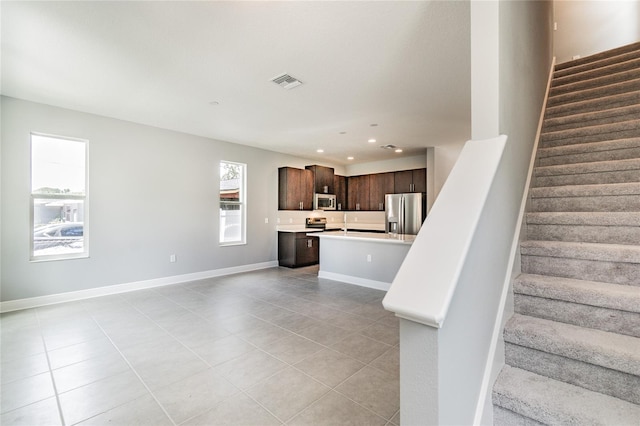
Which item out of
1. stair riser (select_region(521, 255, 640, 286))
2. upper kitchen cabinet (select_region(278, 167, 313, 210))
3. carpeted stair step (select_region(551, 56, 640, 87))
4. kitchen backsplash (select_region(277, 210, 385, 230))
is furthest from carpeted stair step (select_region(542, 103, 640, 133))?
kitchen backsplash (select_region(277, 210, 385, 230))

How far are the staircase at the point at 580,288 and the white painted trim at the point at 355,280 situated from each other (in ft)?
9.40

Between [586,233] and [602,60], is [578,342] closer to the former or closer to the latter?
[586,233]

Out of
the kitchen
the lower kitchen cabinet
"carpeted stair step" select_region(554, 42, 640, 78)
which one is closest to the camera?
"carpeted stair step" select_region(554, 42, 640, 78)

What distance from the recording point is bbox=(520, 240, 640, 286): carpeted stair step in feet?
4.91

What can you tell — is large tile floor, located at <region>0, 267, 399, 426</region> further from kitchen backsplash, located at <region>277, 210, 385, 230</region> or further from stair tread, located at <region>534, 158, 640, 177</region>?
kitchen backsplash, located at <region>277, 210, 385, 230</region>

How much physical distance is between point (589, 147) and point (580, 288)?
1.57 meters

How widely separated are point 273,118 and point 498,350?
4.03 metres

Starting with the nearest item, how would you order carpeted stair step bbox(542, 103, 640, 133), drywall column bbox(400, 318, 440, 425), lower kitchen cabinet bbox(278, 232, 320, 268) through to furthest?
drywall column bbox(400, 318, 440, 425) < carpeted stair step bbox(542, 103, 640, 133) < lower kitchen cabinet bbox(278, 232, 320, 268)

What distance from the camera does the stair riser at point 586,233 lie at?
1688 millimetres

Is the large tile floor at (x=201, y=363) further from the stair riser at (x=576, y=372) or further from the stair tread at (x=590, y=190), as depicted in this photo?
the stair tread at (x=590, y=190)

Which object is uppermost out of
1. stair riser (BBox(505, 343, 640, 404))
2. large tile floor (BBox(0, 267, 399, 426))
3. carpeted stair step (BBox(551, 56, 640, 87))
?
carpeted stair step (BBox(551, 56, 640, 87))

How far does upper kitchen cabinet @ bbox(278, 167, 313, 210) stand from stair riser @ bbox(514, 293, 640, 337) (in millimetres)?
5548

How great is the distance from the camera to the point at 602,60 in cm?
372

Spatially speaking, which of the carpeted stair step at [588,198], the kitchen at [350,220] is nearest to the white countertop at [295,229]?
the kitchen at [350,220]
